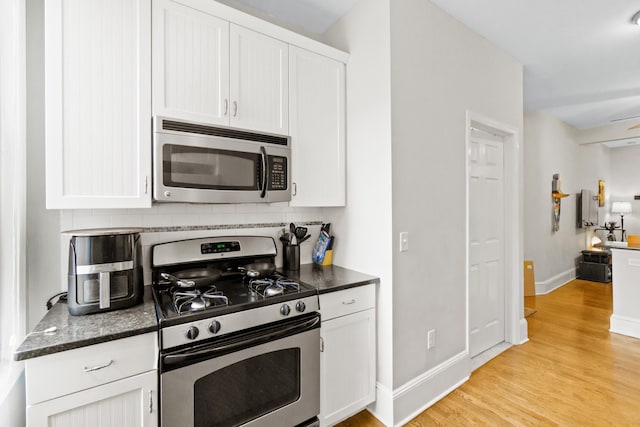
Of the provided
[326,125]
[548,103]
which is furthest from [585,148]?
[326,125]

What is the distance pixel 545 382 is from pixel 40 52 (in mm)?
3902

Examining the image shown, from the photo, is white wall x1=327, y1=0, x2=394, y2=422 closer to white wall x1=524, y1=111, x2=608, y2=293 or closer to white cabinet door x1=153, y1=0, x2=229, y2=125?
white cabinet door x1=153, y1=0, x2=229, y2=125

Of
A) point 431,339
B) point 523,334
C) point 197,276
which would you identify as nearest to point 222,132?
point 197,276

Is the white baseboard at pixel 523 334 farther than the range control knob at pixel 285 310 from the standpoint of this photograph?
Yes

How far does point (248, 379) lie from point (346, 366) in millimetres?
656

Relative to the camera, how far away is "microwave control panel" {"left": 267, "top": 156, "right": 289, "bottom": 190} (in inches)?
75.0

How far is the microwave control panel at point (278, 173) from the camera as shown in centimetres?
191

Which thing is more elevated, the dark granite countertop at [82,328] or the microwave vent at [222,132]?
the microwave vent at [222,132]

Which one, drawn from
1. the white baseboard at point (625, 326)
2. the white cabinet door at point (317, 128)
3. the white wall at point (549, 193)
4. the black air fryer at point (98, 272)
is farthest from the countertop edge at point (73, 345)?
the white wall at point (549, 193)

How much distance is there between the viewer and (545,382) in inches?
95.6

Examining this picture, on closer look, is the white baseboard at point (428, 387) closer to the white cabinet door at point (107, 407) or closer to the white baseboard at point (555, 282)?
the white cabinet door at point (107, 407)

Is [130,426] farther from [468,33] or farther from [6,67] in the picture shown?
[468,33]

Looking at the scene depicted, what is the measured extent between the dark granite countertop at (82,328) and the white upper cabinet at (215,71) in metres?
0.98

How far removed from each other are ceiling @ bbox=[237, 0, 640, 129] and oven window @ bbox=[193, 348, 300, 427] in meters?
2.31
